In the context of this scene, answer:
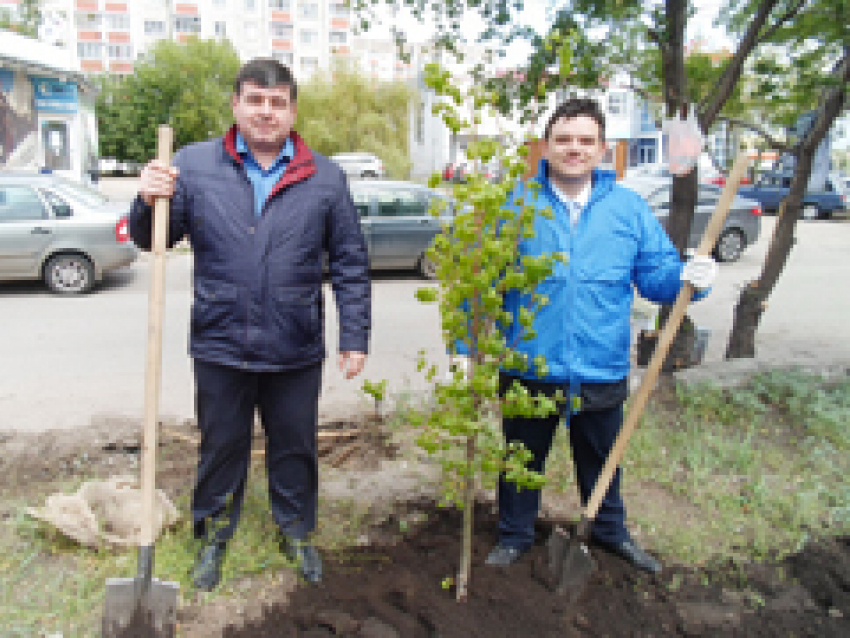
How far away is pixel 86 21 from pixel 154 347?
69201 mm

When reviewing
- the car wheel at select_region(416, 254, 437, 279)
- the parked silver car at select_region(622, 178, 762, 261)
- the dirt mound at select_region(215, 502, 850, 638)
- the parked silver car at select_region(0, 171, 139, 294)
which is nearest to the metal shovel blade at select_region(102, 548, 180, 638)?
the dirt mound at select_region(215, 502, 850, 638)

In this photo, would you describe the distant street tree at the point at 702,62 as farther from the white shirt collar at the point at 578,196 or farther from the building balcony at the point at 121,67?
the building balcony at the point at 121,67

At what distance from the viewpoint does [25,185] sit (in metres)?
8.95

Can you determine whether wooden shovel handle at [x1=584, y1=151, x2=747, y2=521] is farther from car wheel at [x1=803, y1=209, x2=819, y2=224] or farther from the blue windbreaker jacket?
car wheel at [x1=803, y1=209, x2=819, y2=224]

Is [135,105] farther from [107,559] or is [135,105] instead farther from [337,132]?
[107,559]

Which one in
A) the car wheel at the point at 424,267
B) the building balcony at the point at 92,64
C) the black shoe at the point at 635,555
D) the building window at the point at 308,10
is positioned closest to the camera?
the black shoe at the point at 635,555

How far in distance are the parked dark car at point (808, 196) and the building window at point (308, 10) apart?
172 feet

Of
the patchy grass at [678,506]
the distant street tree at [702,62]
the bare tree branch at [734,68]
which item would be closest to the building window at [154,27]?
the distant street tree at [702,62]

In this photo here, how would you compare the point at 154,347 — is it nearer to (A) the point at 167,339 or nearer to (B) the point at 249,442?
(B) the point at 249,442

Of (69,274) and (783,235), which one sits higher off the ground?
(783,235)

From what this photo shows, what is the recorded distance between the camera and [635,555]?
3.02 metres

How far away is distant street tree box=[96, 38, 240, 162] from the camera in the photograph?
40.2 m

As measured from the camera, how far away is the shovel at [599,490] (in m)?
2.56

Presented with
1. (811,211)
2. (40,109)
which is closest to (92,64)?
(40,109)
